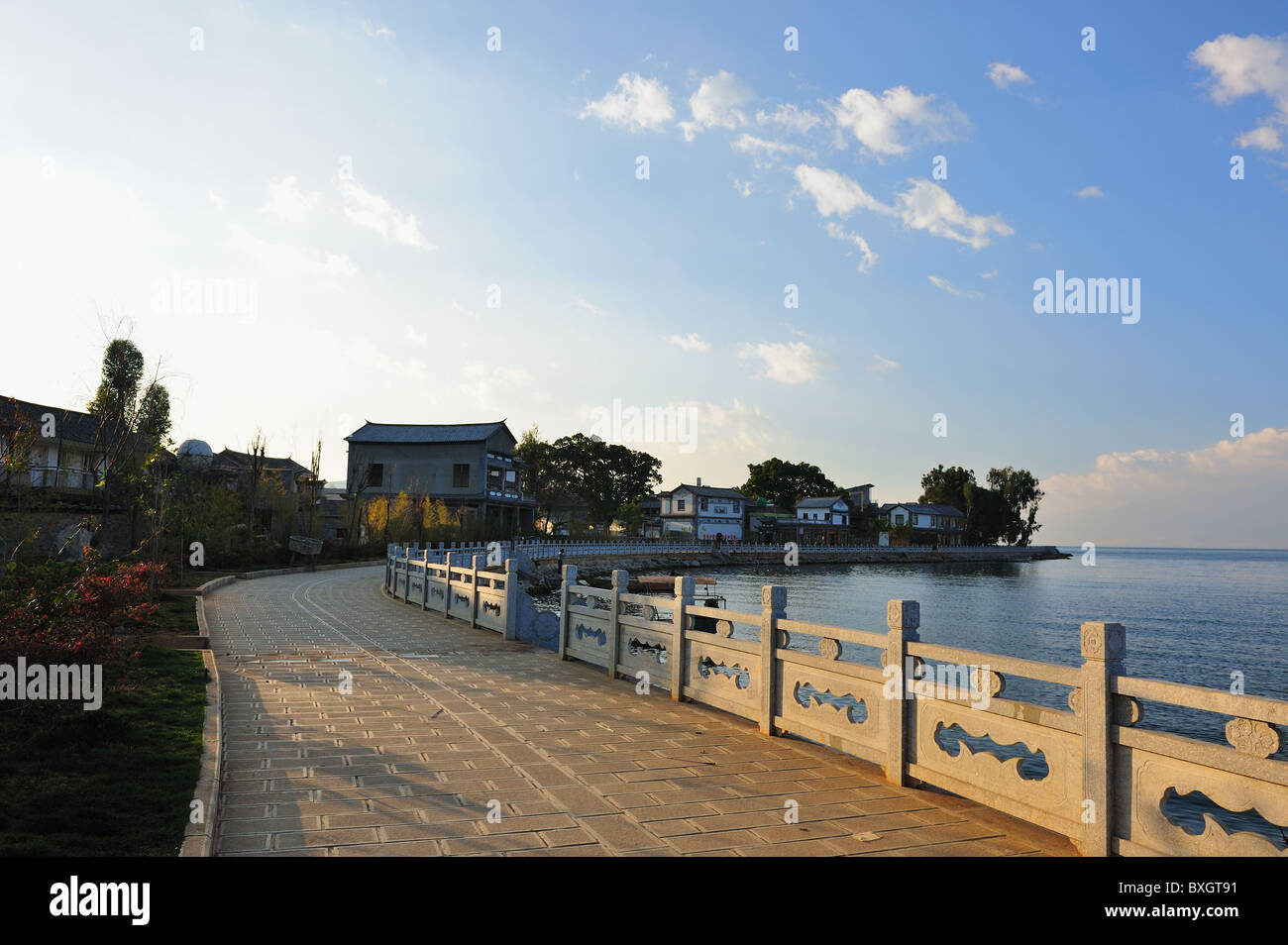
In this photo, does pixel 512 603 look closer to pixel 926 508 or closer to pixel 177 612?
pixel 177 612

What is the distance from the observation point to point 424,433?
53.2m

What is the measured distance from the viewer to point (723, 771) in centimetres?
646

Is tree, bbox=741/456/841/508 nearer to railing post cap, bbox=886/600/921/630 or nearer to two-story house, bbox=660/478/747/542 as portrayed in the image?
two-story house, bbox=660/478/747/542

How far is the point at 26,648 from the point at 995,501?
360 ft

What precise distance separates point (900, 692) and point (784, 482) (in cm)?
9187

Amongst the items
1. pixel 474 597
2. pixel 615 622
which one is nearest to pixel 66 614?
pixel 615 622

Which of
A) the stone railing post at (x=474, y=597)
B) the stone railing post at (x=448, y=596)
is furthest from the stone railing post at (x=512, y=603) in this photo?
the stone railing post at (x=448, y=596)

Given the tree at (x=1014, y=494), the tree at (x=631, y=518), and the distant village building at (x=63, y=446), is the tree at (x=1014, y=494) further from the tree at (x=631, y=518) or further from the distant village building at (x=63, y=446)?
the distant village building at (x=63, y=446)

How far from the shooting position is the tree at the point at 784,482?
96.2 metres

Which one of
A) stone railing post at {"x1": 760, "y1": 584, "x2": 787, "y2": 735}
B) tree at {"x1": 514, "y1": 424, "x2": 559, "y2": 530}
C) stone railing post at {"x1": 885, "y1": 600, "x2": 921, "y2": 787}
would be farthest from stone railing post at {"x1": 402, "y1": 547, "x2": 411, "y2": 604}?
tree at {"x1": 514, "y1": 424, "x2": 559, "y2": 530}

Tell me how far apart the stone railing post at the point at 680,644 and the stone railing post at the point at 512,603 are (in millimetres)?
5887
